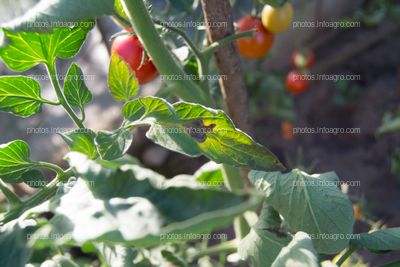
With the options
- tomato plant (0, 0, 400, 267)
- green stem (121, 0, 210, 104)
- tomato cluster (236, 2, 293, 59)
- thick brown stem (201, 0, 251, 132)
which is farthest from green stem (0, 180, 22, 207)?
tomato cluster (236, 2, 293, 59)

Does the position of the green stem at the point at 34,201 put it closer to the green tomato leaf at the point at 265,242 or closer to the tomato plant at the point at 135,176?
the tomato plant at the point at 135,176

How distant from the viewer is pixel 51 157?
74.8 inches

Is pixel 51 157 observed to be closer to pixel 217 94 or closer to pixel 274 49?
pixel 217 94

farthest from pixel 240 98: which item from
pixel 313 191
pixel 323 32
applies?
pixel 323 32

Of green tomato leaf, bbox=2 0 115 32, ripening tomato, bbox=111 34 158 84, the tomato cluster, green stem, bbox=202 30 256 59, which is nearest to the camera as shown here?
green tomato leaf, bbox=2 0 115 32

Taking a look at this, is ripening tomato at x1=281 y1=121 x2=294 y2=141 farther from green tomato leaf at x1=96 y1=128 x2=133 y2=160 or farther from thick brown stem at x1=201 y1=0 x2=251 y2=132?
green tomato leaf at x1=96 y1=128 x2=133 y2=160

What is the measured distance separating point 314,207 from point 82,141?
0.92 ft

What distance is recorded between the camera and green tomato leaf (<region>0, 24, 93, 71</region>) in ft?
1.64

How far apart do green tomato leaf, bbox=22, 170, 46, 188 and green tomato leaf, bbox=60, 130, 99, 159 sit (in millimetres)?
93

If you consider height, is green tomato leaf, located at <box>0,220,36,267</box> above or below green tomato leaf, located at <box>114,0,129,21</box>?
below

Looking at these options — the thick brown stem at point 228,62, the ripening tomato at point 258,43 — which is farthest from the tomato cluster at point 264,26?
the thick brown stem at point 228,62

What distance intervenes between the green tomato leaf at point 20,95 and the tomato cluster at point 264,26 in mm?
521

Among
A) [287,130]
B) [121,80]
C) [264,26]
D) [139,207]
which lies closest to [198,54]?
[121,80]

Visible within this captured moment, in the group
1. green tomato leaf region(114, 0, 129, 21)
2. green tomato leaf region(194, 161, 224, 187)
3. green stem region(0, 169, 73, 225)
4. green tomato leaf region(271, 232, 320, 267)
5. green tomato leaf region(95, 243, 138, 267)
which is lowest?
green tomato leaf region(95, 243, 138, 267)
